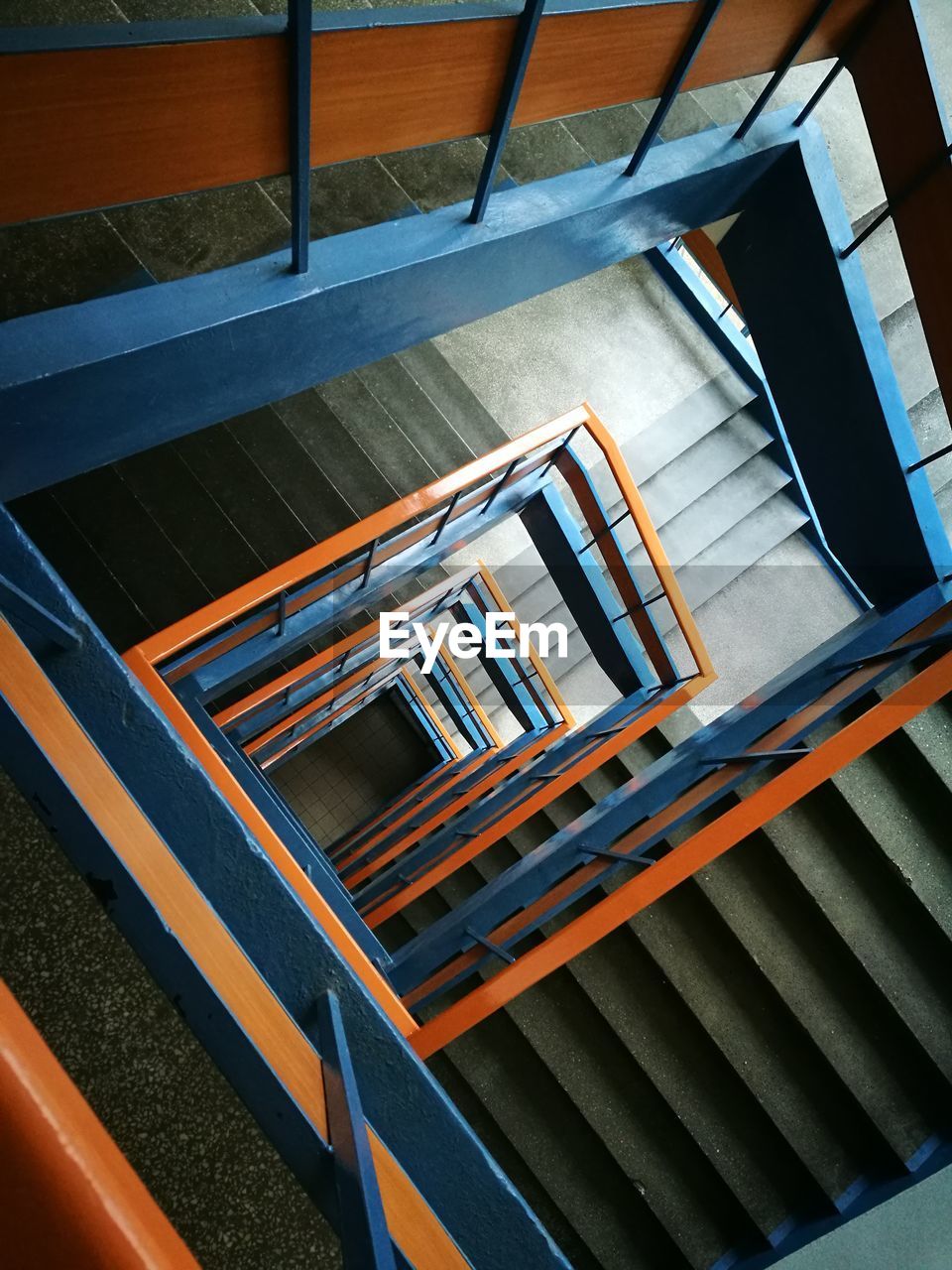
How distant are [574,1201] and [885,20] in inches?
181

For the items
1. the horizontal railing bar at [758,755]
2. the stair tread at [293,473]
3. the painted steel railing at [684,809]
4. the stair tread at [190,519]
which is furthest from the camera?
the stair tread at [293,473]

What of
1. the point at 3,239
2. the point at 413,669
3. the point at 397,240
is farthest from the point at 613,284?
the point at 3,239

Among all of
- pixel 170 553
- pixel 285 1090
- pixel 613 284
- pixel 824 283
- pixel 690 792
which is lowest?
pixel 690 792

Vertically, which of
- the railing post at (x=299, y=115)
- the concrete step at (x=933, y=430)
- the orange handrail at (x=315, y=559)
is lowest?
the concrete step at (x=933, y=430)

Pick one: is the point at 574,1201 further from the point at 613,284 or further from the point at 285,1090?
the point at 613,284

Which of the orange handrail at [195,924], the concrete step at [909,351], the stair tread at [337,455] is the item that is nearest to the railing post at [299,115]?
the orange handrail at [195,924]

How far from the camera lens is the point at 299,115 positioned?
4.99 ft

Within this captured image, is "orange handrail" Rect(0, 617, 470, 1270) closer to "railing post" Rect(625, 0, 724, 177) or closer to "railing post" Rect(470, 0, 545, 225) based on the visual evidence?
"railing post" Rect(470, 0, 545, 225)

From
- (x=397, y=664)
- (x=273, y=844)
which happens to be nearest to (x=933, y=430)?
(x=397, y=664)

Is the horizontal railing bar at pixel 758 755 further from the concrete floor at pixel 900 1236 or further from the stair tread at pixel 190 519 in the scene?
the stair tread at pixel 190 519

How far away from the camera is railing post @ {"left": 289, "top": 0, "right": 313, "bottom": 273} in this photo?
1.36m

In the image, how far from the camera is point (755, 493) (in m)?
7.05

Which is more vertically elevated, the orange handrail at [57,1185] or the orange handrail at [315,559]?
the orange handrail at [315,559]

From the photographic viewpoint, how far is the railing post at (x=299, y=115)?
1.36 m
